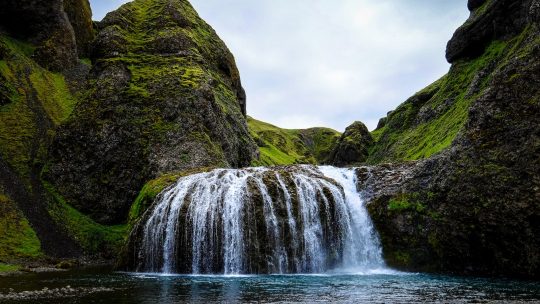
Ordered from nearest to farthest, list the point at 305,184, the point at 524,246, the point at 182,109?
the point at 524,246
the point at 305,184
the point at 182,109

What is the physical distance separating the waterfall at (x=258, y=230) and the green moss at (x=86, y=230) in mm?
14590

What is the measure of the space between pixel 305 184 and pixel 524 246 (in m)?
17.9

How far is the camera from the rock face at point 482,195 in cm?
2904

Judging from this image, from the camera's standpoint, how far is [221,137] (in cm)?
6975

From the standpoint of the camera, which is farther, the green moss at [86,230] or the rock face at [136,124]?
the rock face at [136,124]

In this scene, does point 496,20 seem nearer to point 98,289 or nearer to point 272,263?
point 272,263

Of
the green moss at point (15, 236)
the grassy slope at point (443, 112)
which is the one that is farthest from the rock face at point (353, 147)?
the green moss at point (15, 236)

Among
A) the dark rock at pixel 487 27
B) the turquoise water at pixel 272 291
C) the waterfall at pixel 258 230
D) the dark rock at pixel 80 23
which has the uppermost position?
the dark rock at pixel 80 23

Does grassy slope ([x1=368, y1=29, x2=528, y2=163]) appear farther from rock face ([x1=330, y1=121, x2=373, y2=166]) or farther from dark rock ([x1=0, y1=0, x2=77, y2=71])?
dark rock ([x1=0, y1=0, x2=77, y2=71])

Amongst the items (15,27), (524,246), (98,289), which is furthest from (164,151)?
(15,27)

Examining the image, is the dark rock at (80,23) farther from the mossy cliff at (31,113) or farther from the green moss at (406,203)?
the green moss at (406,203)

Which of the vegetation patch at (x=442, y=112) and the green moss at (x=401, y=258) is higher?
the vegetation patch at (x=442, y=112)

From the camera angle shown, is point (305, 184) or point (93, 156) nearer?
point (305, 184)

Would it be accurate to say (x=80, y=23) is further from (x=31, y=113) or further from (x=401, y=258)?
(x=401, y=258)
